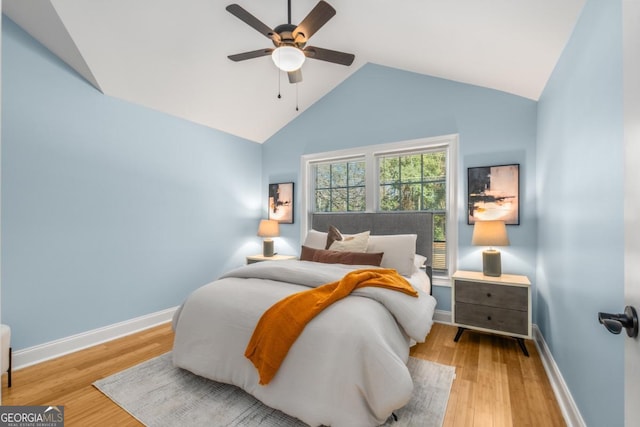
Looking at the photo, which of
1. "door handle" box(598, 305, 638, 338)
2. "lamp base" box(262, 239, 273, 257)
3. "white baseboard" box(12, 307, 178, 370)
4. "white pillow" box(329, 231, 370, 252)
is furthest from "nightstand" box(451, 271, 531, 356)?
"white baseboard" box(12, 307, 178, 370)

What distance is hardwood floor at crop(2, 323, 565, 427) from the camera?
1895mm

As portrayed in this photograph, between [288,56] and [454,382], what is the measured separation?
2.72 m

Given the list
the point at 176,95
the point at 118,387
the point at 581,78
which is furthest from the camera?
the point at 176,95

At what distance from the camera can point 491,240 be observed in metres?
2.87

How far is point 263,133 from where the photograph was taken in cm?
471

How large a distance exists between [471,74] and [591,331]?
2.56 m

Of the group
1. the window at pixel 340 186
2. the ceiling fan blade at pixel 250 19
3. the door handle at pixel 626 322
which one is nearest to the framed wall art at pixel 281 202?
the window at pixel 340 186

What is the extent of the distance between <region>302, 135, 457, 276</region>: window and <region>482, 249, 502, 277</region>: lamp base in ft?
1.53

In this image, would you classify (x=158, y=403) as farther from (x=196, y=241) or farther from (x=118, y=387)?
(x=196, y=241)

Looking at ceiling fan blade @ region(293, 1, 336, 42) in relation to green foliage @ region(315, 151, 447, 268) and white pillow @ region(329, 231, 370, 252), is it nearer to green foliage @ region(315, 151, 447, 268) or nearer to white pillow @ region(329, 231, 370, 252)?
white pillow @ region(329, 231, 370, 252)

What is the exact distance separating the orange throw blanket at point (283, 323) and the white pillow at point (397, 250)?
104cm

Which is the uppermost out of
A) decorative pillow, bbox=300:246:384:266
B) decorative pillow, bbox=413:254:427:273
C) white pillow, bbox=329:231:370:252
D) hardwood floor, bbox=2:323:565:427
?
white pillow, bbox=329:231:370:252

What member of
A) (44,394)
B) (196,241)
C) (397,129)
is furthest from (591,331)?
(196,241)

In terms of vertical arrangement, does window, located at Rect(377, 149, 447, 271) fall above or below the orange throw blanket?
above
